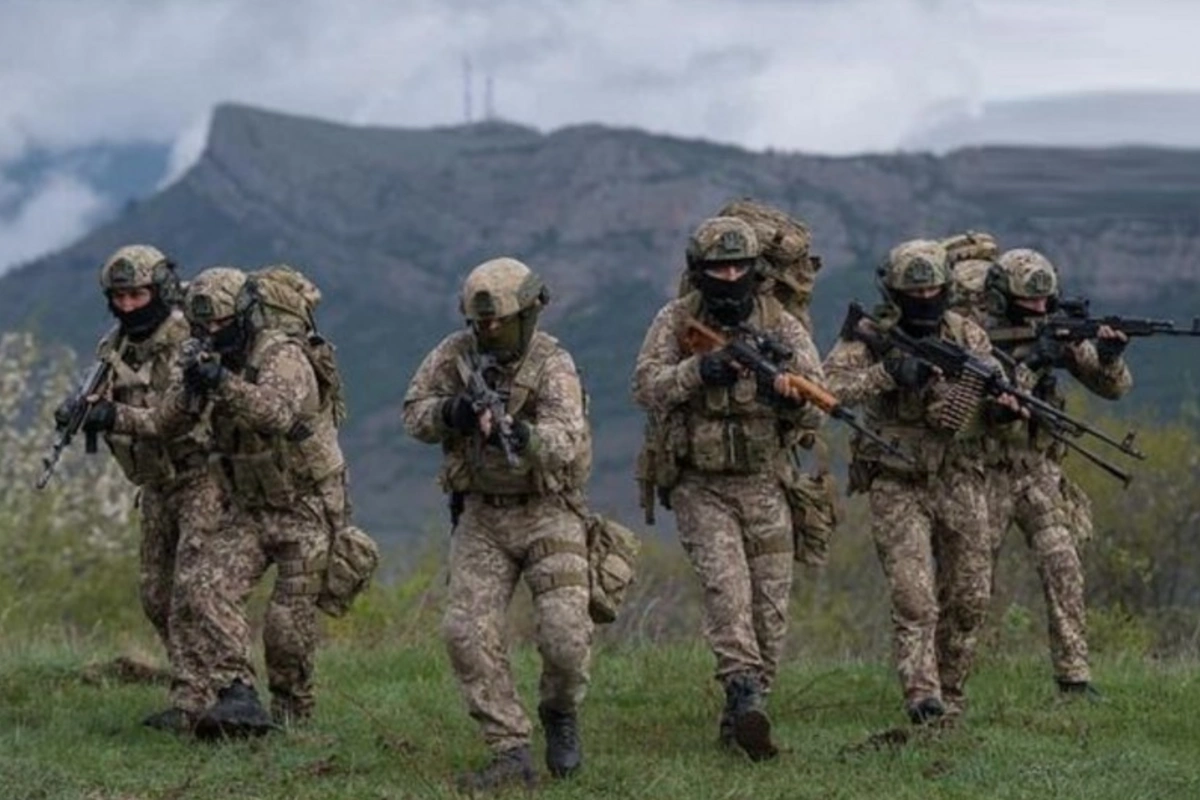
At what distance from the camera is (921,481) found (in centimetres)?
1205

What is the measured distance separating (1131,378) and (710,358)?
3.19 metres

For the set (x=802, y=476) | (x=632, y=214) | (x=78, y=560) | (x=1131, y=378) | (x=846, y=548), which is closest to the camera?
(x=802, y=476)

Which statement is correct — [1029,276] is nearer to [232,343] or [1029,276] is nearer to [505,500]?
[505,500]

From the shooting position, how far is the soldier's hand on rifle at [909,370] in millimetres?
11641

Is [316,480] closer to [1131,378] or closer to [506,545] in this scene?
[506,545]

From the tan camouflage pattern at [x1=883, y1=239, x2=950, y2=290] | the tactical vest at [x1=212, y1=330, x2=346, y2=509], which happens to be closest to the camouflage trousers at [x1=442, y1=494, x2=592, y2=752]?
the tactical vest at [x1=212, y1=330, x2=346, y2=509]

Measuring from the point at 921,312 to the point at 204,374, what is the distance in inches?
134

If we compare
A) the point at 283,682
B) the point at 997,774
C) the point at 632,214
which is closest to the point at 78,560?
the point at 283,682

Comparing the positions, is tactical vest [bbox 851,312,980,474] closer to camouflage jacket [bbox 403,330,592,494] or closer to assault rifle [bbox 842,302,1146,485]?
assault rifle [bbox 842,302,1146,485]

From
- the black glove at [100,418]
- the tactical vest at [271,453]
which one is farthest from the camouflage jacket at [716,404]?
the black glove at [100,418]

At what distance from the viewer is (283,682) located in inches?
478

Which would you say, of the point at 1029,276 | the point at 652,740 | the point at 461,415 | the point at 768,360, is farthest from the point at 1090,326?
the point at 461,415

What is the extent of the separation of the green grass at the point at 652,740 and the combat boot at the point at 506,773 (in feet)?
0.30

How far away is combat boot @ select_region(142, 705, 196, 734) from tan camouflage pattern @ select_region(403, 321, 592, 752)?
2.03 meters
